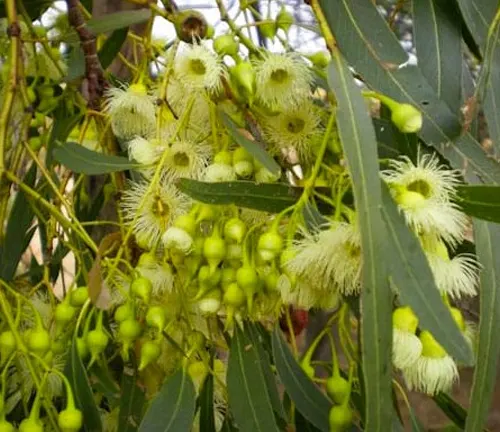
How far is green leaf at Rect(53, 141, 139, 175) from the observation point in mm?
858

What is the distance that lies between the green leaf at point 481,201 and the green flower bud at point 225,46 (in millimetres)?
227

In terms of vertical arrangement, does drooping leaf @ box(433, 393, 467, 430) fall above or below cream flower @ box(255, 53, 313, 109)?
below

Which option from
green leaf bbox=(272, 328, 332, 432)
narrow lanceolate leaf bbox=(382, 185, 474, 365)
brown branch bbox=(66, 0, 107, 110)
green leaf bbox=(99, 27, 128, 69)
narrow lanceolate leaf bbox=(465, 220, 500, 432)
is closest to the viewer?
narrow lanceolate leaf bbox=(382, 185, 474, 365)

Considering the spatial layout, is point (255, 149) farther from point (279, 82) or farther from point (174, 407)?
point (174, 407)

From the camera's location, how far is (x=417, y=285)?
2.06 feet

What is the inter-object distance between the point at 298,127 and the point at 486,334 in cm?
24

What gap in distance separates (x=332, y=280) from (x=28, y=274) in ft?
2.09

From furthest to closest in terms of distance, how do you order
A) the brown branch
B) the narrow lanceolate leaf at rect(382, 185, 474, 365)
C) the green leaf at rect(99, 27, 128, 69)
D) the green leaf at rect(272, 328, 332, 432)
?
the green leaf at rect(99, 27, 128, 69) → the brown branch → the green leaf at rect(272, 328, 332, 432) → the narrow lanceolate leaf at rect(382, 185, 474, 365)

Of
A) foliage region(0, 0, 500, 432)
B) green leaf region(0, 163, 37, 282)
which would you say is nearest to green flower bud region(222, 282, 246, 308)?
foliage region(0, 0, 500, 432)

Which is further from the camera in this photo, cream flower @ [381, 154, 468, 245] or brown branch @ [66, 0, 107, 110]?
brown branch @ [66, 0, 107, 110]

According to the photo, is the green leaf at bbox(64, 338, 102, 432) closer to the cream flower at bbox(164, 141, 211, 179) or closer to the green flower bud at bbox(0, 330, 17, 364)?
the green flower bud at bbox(0, 330, 17, 364)

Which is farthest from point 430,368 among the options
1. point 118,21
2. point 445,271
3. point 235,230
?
point 118,21

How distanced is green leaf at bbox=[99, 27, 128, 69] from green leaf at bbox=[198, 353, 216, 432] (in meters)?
0.45

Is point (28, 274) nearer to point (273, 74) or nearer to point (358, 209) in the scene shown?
point (273, 74)
